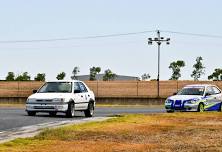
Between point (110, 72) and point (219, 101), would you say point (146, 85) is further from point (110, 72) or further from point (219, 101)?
point (110, 72)

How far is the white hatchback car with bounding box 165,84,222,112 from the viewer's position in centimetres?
2848

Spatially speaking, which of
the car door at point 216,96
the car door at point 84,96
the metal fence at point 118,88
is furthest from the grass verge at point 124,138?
the metal fence at point 118,88

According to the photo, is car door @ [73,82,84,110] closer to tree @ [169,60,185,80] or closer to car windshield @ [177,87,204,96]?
car windshield @ [177,87,204,96]

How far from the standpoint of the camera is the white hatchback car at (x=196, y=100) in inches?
1121

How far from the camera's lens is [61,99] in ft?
77.9

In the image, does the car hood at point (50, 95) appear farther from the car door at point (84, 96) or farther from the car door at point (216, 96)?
the car door at point (216, 96)

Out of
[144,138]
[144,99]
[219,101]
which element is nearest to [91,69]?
[144,99]

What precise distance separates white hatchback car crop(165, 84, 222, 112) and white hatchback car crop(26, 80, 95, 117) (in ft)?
15.8

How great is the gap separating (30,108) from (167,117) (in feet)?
17.3

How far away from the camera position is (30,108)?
2392 cm

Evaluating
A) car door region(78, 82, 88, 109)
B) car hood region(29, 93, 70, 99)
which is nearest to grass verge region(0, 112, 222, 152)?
car hood region(29, 93, 70, 99)

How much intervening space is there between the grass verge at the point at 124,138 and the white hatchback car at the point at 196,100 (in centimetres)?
921

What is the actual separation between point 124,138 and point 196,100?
14391 millimetres

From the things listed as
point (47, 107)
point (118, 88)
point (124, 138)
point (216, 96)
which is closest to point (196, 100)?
point (216, 96)
